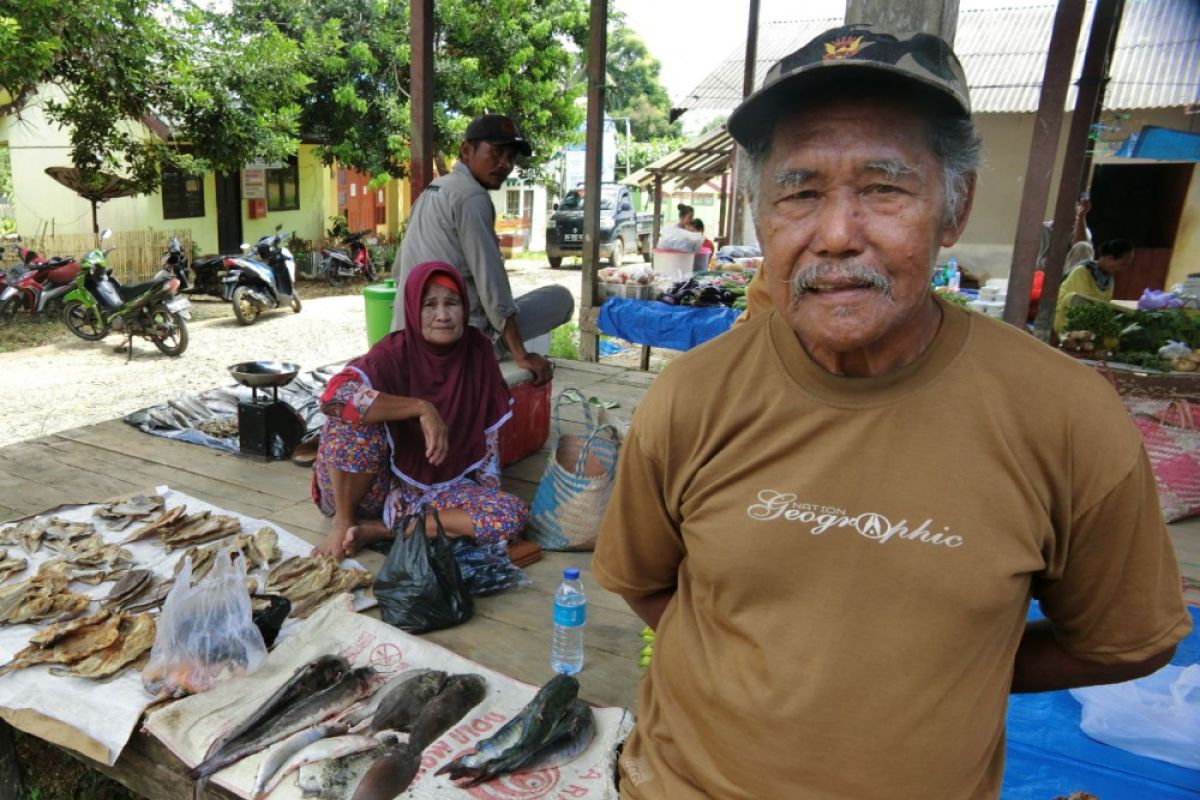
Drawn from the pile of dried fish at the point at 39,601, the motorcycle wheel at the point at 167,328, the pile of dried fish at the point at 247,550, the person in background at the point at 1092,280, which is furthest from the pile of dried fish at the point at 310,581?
the motorcycle wheel at the point at 167,328

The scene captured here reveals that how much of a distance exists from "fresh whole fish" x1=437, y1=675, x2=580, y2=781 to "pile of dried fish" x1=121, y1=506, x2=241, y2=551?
6.09 feet

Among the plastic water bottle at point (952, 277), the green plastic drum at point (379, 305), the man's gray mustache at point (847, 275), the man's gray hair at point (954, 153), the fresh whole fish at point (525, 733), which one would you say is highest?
the man's gray hair at point (954, 153)

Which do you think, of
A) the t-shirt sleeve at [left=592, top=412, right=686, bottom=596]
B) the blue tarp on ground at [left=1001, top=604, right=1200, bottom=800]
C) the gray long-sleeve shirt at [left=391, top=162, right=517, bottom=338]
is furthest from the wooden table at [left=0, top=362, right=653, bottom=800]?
the t-shirt sleeve at [left=592, top=412, right=686, bottom=596]

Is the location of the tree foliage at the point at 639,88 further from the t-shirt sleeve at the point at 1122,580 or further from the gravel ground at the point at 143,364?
the t-shirt sleeve at the point at 1122,580

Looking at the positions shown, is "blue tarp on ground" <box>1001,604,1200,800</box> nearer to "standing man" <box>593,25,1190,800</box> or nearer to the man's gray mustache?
"standing man" <box>593,25,1190,800</box>

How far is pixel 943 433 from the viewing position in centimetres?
104

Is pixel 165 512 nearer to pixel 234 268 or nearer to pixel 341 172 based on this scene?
pixel 234 268

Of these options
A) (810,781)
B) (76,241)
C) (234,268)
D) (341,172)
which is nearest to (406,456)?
(810,781)

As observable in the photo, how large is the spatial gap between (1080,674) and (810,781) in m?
0.47

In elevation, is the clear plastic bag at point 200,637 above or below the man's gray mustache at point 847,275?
below

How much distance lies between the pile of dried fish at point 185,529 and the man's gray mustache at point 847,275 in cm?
311

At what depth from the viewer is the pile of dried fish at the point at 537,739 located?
2066 millimetres

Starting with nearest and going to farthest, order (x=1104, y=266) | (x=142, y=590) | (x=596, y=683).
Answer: (x=596, y=683) < (x=142, y=590) < (x=1104, y=266)

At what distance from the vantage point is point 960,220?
45.9 inches
